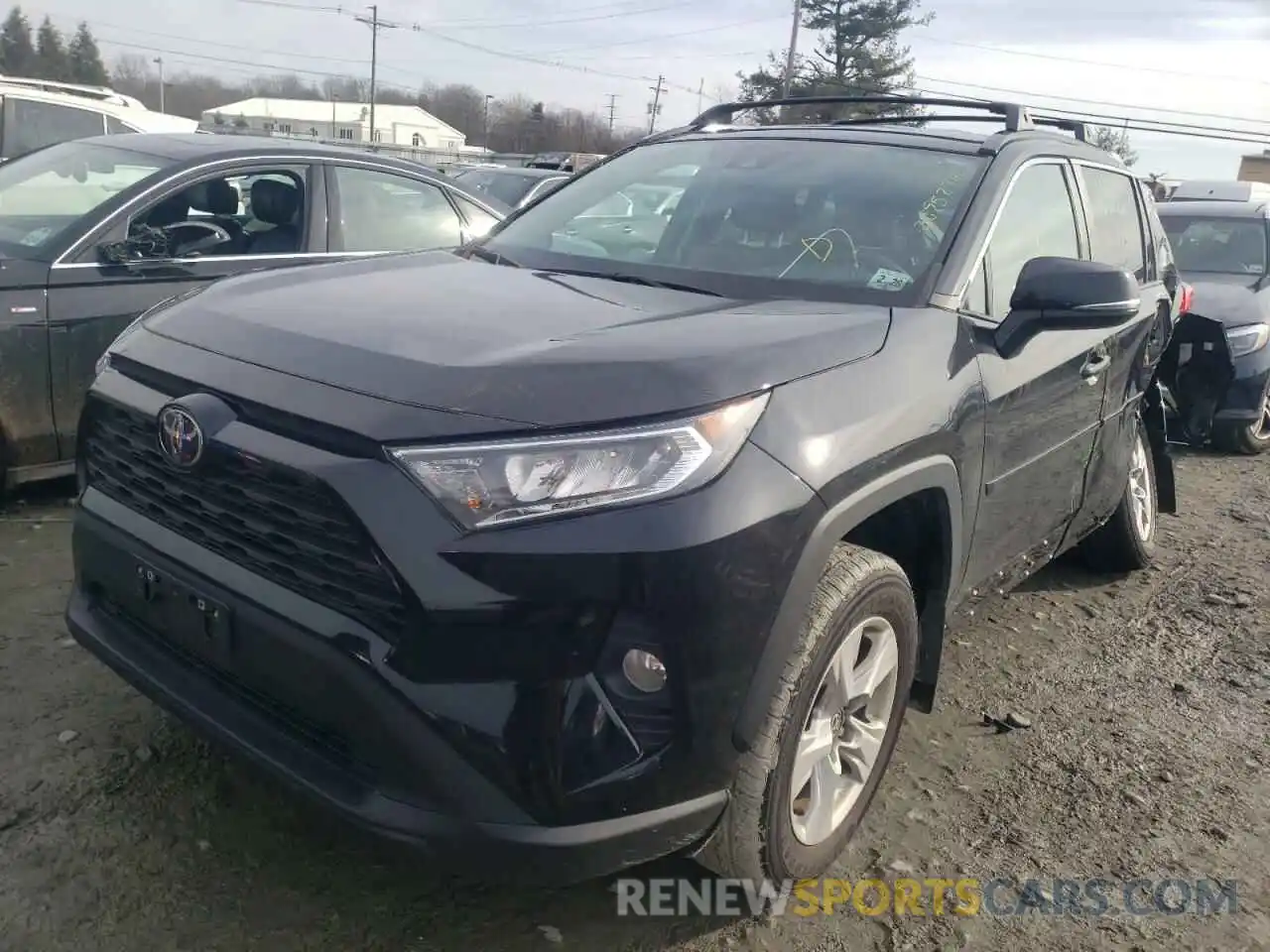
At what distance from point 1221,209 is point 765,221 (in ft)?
25.1

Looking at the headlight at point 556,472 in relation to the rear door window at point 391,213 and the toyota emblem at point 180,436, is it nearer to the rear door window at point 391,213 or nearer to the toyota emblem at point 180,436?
the toyota emblem at point 180,436

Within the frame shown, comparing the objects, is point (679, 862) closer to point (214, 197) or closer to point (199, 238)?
point (199, 238)

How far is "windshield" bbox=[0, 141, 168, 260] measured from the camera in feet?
14.8

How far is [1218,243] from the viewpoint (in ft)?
28.7

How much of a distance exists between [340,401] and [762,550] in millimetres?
850

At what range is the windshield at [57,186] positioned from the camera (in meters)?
4.52

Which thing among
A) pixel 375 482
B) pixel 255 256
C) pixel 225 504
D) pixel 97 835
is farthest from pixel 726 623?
pixel 255 256

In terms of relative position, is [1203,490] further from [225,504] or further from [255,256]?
[225,504]

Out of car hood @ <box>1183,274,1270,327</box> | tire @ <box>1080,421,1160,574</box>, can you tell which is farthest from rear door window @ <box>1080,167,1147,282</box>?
car hood @ <box>1183,274,1270,327</box>

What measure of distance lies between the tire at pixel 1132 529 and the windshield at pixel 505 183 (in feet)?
27.5

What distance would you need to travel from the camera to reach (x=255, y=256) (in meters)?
4.99

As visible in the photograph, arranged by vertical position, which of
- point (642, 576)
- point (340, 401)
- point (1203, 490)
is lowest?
point (1203, 490)

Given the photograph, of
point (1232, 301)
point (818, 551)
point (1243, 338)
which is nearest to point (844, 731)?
point (818, 551)

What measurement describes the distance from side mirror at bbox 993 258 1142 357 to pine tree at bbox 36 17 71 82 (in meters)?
76.0
